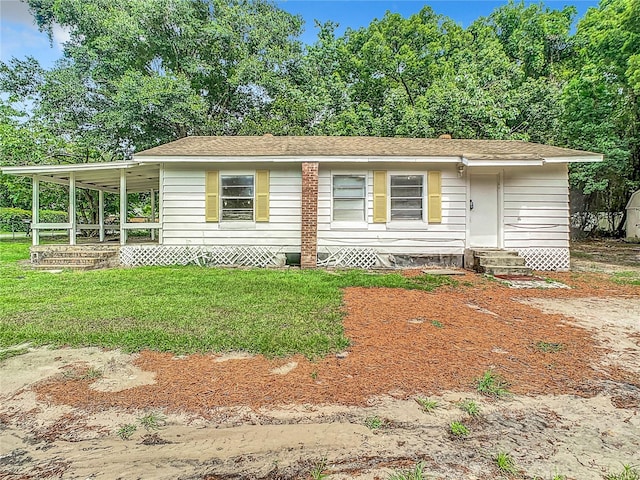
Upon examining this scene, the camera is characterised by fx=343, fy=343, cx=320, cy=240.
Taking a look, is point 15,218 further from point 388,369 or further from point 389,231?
point 388,369

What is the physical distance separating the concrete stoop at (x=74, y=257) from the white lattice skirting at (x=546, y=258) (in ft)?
37.2

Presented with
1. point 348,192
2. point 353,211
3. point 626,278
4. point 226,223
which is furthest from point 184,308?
point 626,278

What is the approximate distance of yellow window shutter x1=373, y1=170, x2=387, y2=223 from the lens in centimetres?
939

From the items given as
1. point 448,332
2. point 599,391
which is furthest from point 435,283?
point 599,391

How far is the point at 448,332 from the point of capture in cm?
419

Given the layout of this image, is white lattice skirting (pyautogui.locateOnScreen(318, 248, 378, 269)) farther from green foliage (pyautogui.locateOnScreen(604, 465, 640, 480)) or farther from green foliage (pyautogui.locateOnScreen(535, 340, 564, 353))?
green foliage (pyautogui.locateOnScreen(604, 465, 640, 480))

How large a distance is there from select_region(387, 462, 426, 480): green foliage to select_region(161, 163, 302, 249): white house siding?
781 cm

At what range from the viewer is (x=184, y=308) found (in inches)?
198

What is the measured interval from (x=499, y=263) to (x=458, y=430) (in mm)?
7188

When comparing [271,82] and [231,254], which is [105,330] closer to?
[231,254]

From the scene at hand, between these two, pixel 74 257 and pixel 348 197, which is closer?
pixel 74 257

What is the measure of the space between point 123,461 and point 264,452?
31.5 inches

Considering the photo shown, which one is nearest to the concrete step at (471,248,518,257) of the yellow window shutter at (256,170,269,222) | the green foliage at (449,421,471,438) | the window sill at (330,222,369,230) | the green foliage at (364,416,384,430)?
the window sill at (330,222,369,230)

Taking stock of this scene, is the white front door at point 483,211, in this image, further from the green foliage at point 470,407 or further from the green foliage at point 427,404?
the green foliage at point 427,404
